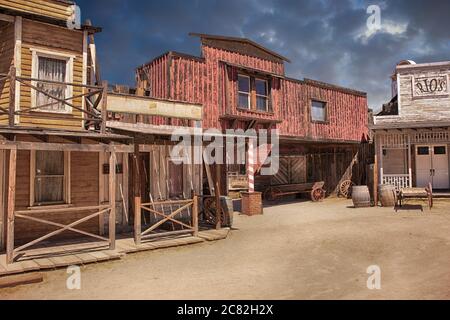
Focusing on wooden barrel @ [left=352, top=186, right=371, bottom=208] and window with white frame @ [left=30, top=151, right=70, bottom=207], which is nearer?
window with white frame @ [left=30, top=151, right=70, bottom=207]

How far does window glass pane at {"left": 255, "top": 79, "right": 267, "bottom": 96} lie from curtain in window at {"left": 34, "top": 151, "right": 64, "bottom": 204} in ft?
33.0

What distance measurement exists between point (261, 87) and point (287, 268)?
12012 millimetres

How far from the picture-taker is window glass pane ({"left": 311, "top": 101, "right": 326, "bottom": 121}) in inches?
799

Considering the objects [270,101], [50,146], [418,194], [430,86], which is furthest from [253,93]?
[50,146]

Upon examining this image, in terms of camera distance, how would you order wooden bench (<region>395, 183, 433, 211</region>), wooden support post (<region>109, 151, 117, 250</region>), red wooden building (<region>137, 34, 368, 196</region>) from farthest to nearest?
red wooden building (<region>137, 34, 368, 196</region>)
wooden bench (<region>395, 183, 433, 211</region>)
wooden support post (<region>109, 151, 117, 250</region>)

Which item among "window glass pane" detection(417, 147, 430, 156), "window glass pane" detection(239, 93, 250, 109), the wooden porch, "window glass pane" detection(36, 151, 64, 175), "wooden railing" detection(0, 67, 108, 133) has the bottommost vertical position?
the wooden porch

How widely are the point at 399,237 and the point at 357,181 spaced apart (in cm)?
1316

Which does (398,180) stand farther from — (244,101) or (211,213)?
(211,213)

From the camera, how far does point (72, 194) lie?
10750 mm

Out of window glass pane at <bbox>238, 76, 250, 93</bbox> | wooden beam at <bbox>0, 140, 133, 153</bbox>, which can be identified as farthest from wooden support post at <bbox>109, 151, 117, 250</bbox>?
window glass pane at <bbox>238, 76, 250, 93</bbox>

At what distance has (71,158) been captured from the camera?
10.8 metres

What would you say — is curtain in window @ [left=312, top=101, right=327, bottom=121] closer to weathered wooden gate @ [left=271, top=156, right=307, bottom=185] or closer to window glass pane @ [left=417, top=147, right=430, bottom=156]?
weathered wooden gate @ [left=271, top=156, right=307, bottom=185]
